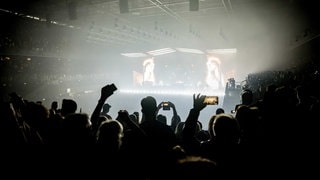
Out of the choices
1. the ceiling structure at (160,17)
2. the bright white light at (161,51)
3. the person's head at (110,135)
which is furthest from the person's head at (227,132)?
the bright white light at (161,51)

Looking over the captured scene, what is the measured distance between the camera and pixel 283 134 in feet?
9.45

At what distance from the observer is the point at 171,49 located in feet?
99.0

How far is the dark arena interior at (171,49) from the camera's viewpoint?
3.64 metres

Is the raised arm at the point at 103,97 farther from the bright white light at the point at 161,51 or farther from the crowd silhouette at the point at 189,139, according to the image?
the bright white light at the point at 161,51

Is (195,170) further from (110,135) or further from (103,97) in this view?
(103,97)

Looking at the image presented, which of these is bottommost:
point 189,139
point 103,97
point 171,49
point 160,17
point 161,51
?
point 189,139

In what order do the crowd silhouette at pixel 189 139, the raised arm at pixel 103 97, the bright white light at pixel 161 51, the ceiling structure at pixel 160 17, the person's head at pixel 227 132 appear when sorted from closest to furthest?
the crowd silhouette at pixel 189 139
the person's head at pixel 227 132
the raised arm at pixel 103 97
the ceiling structure at pixel 160 17
the bright white light at pixel 161 51

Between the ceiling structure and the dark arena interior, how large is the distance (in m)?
0.06

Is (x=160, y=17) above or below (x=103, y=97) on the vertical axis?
above

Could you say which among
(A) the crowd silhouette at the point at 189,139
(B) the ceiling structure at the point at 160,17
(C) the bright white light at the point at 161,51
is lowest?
(A) the crowd silhouette at the point at 189,139

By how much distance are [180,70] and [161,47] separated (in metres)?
4.48

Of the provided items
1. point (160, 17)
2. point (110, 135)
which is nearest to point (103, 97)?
point (110, 135)

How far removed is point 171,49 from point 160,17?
13218mm

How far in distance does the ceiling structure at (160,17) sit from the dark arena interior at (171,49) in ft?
0.18
